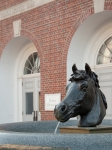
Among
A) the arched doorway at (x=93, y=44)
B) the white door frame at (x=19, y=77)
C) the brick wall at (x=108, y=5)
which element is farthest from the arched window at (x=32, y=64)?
the brick wall at (x=108, y=5)

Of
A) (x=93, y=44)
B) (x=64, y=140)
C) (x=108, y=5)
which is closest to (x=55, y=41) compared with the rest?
(x=93, y=44)

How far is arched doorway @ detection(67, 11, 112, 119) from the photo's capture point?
10.1 m

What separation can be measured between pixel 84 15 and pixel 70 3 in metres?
0.77

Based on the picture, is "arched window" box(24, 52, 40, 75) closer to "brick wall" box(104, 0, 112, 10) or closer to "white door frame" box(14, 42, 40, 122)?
"white door frame" box(14, 42, 40, 122)

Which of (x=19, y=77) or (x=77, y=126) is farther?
(x=19, y=77)

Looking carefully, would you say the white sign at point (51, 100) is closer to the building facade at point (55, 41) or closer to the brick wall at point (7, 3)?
the building facade at point (55, 41)

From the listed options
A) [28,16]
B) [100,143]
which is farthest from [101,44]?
[100,143]

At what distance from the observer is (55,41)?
35.5 ft

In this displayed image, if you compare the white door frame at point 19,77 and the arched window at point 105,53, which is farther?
the white door frame at point 19,77

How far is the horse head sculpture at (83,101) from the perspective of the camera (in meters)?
3.41

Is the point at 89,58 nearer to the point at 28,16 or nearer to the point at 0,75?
the point at 28,16

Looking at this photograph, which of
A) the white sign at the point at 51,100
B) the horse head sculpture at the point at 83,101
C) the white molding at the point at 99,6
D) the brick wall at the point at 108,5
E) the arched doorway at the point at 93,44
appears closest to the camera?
the horse head sculpture at the point at 83,101

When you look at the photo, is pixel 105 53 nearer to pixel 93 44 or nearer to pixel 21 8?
pixel 93 44

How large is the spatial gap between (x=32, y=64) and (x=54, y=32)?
296 centimetres
